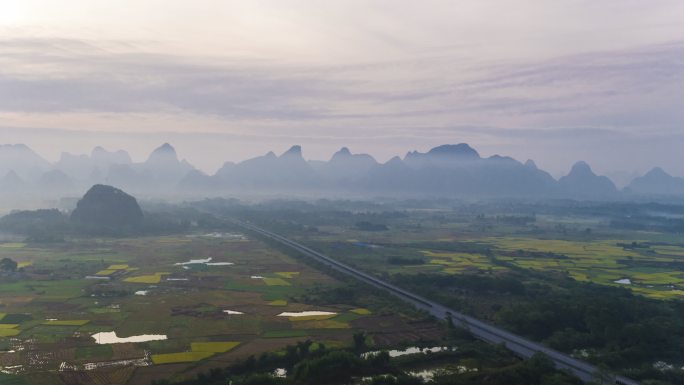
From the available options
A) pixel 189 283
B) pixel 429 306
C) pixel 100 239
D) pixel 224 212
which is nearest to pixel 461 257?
pixel 429 306

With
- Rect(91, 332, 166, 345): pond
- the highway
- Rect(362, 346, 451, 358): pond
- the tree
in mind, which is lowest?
Rect(362, 346, 451, 358): pond

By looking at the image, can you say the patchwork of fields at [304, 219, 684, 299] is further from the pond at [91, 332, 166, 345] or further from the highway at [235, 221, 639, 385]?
the pond at [91, 332, 166, 345]

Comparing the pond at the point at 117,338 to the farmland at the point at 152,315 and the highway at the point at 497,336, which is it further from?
the highway at the point at 497,336

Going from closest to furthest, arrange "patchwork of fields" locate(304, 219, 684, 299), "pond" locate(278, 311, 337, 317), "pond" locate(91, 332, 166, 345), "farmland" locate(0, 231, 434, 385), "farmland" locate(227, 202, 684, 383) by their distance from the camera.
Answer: "farmland" locate(0, 231, 434, 385), "pond" locate(91, 332, 166, 345), "farmland" locate(227, 202, 684, 383), "pond" locate(278, 311, 337, 317), "patchwork of fields" locate(304, 219, 684, 299)

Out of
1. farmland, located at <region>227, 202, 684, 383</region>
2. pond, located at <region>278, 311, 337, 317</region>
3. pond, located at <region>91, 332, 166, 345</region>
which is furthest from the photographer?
pond, located at <region>278, 311, 337, 317</region>

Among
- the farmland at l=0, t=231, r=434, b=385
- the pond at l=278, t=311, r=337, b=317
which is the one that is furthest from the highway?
the pond at l=278, t=311, r=337, b=317

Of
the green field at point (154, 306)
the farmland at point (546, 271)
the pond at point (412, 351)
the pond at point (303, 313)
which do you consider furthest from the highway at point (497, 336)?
the pond at point (303, 313)

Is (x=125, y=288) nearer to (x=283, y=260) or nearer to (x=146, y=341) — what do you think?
(x=146, y=341)

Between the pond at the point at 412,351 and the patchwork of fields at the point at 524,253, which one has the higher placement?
the patchwork of fields at the point at 524,253
